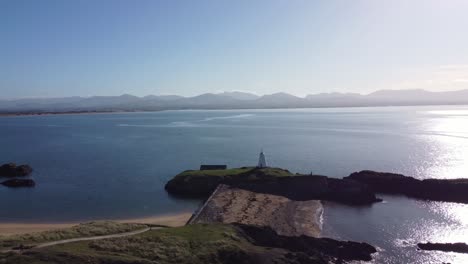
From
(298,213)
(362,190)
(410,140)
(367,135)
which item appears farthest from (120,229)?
(367,135)

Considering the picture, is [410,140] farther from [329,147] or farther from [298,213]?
[298,213]

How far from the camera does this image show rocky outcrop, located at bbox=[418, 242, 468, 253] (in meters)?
29.1

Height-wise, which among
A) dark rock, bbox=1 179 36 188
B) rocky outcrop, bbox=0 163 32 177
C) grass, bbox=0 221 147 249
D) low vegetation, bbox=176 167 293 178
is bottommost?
dark rock, bbox=1 179 36 188

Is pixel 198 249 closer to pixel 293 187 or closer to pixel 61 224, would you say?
pixel 61 224

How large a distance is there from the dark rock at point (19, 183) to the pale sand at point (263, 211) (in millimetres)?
25373

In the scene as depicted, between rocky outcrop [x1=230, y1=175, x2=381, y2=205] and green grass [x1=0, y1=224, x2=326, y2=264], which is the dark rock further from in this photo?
green grass [x1=0, y1=224, x2=326, y2=264]

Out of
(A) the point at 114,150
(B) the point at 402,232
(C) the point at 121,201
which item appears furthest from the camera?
(A) the point at 114,150

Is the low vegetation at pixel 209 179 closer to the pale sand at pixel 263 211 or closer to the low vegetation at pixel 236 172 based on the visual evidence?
the low vegetation at pixel 236 172

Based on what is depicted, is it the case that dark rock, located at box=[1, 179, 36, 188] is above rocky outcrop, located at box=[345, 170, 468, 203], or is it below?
above

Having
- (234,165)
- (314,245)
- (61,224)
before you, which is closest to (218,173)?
(234,165)

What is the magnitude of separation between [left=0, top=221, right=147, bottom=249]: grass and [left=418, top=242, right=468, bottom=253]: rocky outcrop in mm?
19950

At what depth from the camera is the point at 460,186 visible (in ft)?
152

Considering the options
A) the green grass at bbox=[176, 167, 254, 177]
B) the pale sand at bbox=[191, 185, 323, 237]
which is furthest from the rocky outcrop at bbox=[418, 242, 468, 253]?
the green grass at bbox=[176, 167, 254, 177]

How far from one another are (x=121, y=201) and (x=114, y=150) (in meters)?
42.1
